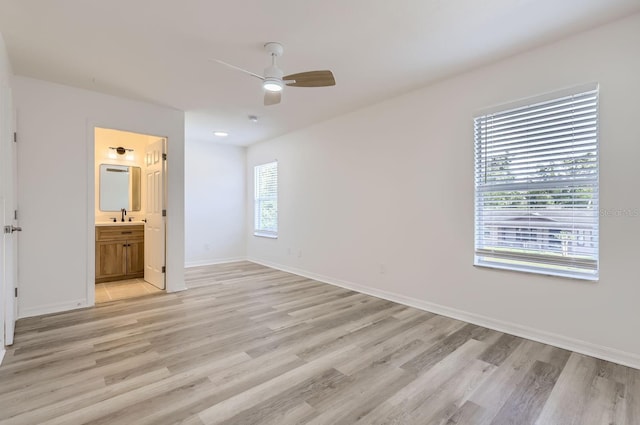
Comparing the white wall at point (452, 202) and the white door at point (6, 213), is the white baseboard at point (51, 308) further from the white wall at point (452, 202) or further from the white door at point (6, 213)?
the white wall at point (452, 202)

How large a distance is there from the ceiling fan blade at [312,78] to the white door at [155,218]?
2.63 m

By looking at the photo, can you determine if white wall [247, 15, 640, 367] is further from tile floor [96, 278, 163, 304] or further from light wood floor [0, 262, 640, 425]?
tile floor [96, 278, 163, 304]

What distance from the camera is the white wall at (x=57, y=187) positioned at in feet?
10.7

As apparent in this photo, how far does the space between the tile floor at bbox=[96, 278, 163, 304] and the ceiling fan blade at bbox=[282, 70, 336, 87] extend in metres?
3.42

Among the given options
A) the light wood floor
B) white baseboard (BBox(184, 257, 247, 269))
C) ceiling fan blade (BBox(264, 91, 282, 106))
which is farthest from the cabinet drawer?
ceiling fan blade (BBox(264, 91, 282, 106))

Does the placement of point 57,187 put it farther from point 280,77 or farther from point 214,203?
point 214,203

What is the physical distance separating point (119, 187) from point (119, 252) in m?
1.28

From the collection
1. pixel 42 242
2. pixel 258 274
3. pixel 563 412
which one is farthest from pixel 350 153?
pixel 42 242

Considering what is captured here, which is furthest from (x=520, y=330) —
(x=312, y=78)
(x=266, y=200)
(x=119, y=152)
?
(x=119, y=152)

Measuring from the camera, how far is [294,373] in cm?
217

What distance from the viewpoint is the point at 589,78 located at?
2.46 metres

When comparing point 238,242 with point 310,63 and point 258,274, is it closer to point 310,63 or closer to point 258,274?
point 258,274

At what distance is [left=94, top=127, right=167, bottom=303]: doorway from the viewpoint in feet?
14.2

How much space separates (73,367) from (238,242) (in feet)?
14.9
